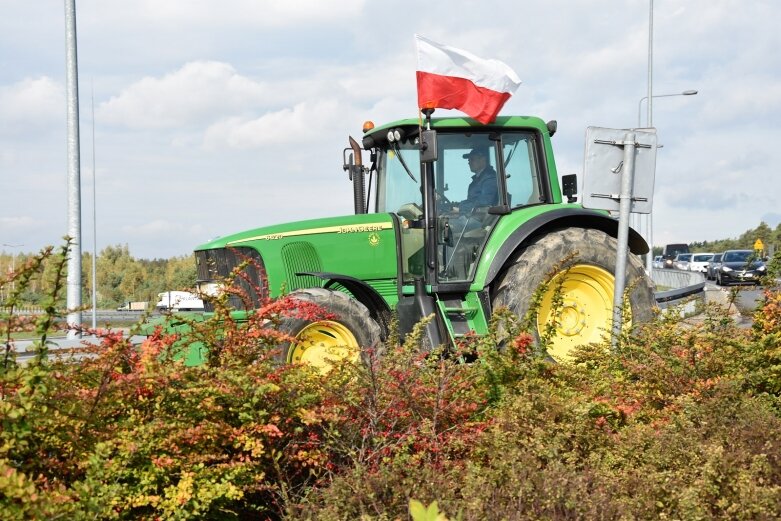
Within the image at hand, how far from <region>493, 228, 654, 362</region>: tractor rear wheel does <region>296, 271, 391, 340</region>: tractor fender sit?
1.08 metres

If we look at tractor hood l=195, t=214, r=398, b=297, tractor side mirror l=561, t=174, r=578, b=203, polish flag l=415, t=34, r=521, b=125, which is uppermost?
polish flag l=415, t=34, r=521, b=125

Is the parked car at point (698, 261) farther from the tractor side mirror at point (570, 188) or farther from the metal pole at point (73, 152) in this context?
the metal pole at point (73, 152)

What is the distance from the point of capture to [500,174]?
8.37 m

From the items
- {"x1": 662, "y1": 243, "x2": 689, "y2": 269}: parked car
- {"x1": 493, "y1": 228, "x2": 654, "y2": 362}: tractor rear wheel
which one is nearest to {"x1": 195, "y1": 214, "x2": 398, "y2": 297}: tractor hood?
{"x1": 493, "y1": 228, "x2": 654, "y2": 362}: tractor rear wheel

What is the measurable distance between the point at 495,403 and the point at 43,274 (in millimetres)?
2630

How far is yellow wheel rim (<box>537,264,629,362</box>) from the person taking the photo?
8.29 m

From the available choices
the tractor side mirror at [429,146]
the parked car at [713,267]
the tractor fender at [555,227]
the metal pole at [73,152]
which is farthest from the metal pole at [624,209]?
the parked car at [713,267]

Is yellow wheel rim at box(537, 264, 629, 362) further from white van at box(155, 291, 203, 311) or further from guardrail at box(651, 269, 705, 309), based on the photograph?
white van at box(155, 291, 203, 311)

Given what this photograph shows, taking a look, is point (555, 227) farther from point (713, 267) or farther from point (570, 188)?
point (713, 267)

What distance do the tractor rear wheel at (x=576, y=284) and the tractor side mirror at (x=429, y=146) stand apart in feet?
4.35

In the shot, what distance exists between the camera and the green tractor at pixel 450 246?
7855 millimetres

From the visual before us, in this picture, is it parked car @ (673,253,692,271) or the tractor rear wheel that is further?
parked car @ (673,253,692,271)

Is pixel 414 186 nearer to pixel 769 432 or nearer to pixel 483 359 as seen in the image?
pixel 483 359

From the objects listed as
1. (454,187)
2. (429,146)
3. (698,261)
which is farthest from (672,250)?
(429,146)
